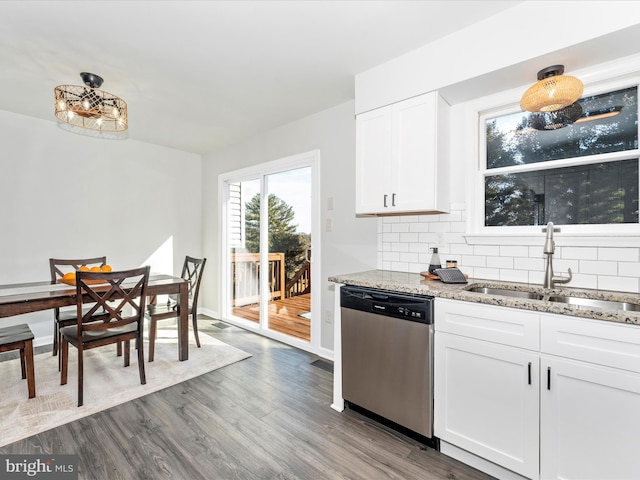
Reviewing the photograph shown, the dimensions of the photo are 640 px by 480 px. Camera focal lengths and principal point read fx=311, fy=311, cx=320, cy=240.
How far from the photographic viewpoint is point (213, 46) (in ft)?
7.01

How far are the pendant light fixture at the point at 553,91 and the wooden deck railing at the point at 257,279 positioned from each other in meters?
2.48

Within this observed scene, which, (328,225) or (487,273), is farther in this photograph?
(328,225)

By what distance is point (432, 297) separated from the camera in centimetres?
179

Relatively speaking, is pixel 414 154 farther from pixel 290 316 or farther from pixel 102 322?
pixel 102 322

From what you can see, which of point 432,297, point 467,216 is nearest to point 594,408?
point 432,297

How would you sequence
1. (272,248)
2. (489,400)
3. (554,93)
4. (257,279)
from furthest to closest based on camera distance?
1. (257,279)
2. (272,248)
3. (554,93)
4. (489,400)

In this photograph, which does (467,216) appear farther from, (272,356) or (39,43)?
(39,43)

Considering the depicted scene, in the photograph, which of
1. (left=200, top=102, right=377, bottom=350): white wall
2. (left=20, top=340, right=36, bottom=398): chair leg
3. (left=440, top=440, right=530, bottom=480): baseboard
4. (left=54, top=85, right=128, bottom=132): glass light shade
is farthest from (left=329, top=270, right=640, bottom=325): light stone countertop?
(left=20, top=340, right=36, bottom=398): chair leg

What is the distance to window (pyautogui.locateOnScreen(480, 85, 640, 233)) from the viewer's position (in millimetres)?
1809

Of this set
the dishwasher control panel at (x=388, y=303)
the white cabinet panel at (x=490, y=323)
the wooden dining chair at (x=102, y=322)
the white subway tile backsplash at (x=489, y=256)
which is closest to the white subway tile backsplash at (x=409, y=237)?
the white subway tile backsplash at (x=489, y=256)

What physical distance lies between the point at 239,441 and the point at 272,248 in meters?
2.35

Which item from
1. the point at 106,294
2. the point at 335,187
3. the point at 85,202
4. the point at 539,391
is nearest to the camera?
the point at 539,391

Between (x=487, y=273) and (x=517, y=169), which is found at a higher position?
(x=517, y=169)

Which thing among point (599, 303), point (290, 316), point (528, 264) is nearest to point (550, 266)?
point (528, 264)
